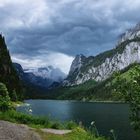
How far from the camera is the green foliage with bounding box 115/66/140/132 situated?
23.1m

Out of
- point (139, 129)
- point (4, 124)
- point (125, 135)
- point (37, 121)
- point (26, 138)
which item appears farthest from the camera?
point (125, 135)

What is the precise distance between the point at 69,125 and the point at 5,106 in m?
5.21

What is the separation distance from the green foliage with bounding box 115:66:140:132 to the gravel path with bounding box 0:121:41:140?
6166 mm

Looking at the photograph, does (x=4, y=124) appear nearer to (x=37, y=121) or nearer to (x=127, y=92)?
(x=37, y=121)

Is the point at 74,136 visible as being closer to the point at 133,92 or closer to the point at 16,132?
the point at 16,132

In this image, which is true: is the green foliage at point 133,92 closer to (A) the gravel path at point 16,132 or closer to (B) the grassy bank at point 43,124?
(B) the grassy bank at point 43,124

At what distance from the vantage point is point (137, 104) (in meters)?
23.0

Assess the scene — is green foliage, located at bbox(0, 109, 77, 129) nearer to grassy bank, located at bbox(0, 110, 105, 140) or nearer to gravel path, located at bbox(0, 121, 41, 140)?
grassy bank, located at bbox(0, 110, 105, 140)

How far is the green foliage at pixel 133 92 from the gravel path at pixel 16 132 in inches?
243

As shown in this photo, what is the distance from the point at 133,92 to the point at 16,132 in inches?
303

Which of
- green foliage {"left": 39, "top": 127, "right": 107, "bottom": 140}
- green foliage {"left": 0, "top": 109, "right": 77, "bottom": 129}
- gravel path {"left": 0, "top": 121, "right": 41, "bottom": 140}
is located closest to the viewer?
gravel path {"left": 0, "top": 121, "right": 41, "bottom": 140}

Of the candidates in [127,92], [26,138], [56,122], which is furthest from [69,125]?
[127,92]

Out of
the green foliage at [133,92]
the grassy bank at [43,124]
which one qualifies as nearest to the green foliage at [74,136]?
the grassy bank at [43,124]

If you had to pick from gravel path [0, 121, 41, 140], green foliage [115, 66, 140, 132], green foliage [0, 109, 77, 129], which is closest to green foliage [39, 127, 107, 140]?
gravel path [0, 121, 41, 140]
